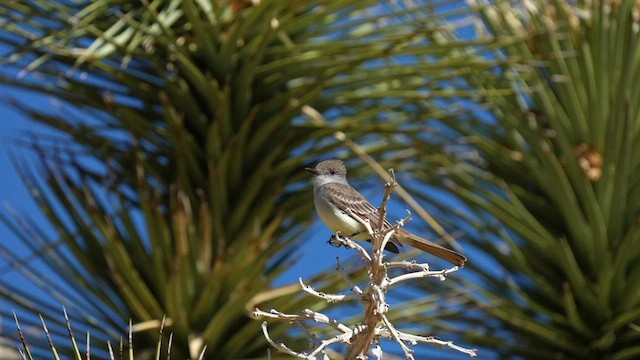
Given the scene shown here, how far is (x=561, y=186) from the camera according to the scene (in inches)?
208

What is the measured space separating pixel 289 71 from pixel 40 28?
1.05 meters

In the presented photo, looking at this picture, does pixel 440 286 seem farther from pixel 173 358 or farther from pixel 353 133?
pixel 173 358

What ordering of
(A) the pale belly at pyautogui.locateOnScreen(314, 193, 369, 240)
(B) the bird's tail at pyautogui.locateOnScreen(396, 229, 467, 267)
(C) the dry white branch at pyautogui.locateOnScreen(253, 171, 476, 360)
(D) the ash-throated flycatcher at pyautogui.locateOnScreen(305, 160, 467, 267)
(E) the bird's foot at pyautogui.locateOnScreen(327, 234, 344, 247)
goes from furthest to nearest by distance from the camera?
(A) the pale belly at pyautogui.locateOnScreen(314, 193, 369, 240), (D) the ash-throated flycatcher at pyautogui.locateOnScreen(305, 160, 467, 267), (E) the bird's foot at pyautogui.locateOnScreen(327, 234, 344, 247), (B) the bird's tail at pyautogui.locateOnScreen(396, 229, 467, 267), (C) the dry white branch at pyautogui.locateOnScreen(253, 171, 476, 360)

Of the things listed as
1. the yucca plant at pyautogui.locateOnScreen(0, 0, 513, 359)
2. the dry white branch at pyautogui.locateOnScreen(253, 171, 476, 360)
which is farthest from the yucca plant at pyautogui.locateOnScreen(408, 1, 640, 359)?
the dry white branch at pyautogui.locateOnScreen(253, 171, 476, 360)

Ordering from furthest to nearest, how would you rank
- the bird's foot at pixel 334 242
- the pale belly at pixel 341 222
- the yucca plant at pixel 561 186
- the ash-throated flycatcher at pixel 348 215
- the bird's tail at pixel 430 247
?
the yucca plant at pixel 561 186 → the pale belly at pixel 341 222 → the ash-throated flycatcher at pixel 348 215 → the bird's foot at pixel 334 242 → the bird's tail at pixel 430 247

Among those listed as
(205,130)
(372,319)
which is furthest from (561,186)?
(372,319)

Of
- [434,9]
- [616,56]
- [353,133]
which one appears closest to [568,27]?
[616,56]

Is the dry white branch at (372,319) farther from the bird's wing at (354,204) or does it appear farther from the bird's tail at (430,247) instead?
the bird's wing at (354,204)

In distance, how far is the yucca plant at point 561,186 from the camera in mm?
5152

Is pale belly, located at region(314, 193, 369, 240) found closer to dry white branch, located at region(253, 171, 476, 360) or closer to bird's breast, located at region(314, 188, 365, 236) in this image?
bird's breast, located at region(314, 188, 365, 236)

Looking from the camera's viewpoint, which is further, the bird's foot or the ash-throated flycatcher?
the ash-throated flycatcher

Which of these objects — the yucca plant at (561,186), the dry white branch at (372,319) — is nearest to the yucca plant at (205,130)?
the yucca plant at (561,186)

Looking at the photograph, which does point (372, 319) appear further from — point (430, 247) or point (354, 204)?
point (354, 204)

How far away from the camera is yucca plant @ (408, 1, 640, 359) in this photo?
515 centimetres
